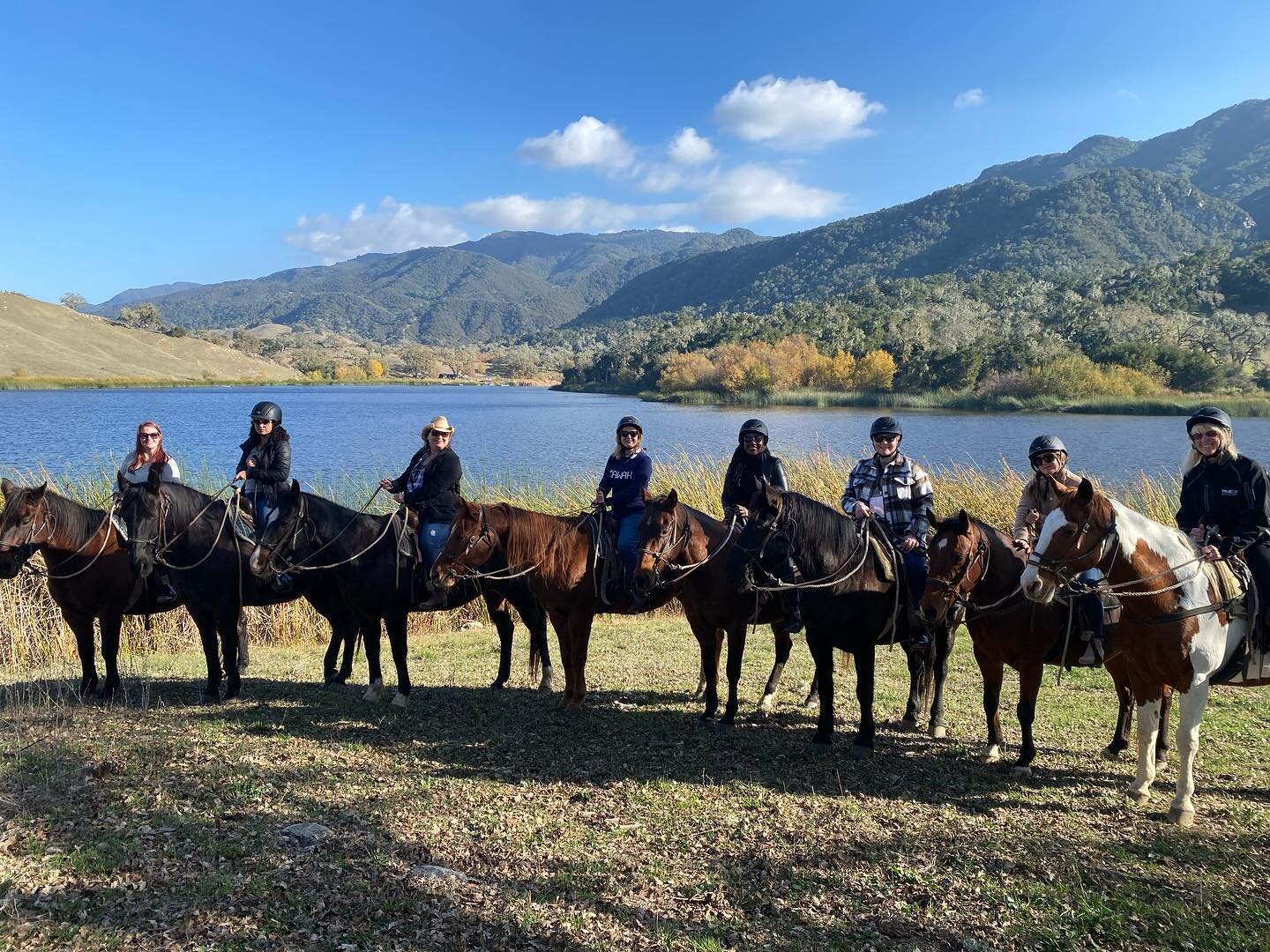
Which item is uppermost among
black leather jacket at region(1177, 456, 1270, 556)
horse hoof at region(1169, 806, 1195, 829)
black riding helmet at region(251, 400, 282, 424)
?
black riding helmet at region(251, 400, 282, 424)

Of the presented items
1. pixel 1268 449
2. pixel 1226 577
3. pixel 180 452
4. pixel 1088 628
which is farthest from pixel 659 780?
pixel 1268 449

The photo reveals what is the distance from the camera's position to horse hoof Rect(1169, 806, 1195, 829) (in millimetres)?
4704

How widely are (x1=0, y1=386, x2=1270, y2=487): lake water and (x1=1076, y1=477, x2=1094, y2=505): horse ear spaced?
12.6 metres

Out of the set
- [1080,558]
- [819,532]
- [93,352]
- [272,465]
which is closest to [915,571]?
[819,532]

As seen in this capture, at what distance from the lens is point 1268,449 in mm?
30438

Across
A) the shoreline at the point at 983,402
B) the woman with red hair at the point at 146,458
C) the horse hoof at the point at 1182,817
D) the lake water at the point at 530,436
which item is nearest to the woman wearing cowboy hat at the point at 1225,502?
the horse hoof at the point at 1182,817

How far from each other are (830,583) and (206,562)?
5568 millimetres

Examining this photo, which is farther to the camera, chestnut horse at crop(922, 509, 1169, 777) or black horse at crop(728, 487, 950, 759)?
black horse at crop(728, 487, 950, 759)

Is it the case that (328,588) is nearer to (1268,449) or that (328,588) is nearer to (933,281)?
(1268,449)

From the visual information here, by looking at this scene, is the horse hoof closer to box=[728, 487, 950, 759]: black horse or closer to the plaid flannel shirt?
box=[728, 487, 950, 759]: black horse

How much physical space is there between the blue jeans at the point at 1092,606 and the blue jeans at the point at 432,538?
210 inches

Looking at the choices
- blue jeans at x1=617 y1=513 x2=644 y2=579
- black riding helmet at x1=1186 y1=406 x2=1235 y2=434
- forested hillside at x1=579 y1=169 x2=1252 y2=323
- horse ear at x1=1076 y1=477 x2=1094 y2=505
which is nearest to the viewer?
horse ear at x1=1076 y1=477 x2=1094 y2=505

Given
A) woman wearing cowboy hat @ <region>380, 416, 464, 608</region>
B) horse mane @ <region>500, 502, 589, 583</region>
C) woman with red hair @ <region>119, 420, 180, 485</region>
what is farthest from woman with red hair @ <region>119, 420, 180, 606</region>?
horse mane @ <region>500, 502, 589, 583</region>

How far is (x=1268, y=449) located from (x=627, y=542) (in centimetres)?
3390
